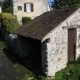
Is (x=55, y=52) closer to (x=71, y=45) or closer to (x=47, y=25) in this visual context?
(x=71, y=45)

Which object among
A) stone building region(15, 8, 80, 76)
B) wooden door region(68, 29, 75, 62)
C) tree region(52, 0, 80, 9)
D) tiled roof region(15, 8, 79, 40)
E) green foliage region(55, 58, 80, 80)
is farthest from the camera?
tree region(52, 0, 80, 9)

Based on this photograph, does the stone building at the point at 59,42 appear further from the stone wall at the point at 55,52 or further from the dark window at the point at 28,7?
the dark window at the point at 28,7

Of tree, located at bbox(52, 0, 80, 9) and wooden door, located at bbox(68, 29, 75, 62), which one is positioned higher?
tree, located at bbox(52, 0, 80, 9)

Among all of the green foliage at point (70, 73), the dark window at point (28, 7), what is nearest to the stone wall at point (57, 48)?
the green foliage at point (70, 73)

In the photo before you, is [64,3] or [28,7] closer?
[28,7]

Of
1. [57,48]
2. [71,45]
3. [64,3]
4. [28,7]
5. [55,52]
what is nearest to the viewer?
[55,52]

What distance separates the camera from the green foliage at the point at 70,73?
11.5 metres

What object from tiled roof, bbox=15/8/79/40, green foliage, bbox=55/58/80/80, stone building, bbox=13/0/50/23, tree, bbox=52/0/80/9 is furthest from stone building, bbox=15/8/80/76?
tree, bbox=52/0/80/9

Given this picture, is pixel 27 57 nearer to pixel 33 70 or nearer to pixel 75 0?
pixel 33 70

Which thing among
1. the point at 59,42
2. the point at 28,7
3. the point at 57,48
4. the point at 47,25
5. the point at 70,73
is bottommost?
the point at 70,73

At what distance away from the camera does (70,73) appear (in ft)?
38.9

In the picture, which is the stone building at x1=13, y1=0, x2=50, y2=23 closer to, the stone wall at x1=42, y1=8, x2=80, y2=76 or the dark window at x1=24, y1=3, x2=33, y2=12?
the dark window at x1=24, y1=3, x2=33, y2=12

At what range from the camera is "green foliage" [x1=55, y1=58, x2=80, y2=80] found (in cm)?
1145

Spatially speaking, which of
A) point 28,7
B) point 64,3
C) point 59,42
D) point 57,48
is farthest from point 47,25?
point 64,3
